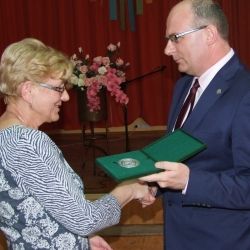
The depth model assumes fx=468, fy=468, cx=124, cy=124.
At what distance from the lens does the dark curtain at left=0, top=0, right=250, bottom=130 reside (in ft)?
23.3

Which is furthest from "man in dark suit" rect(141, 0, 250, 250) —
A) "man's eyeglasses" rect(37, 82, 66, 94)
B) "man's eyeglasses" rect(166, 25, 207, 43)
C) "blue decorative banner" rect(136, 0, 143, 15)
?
"blue decorative banner" rect(136, 0, 143, 15)

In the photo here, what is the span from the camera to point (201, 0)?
1953mm

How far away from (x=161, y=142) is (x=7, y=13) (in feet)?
20.5

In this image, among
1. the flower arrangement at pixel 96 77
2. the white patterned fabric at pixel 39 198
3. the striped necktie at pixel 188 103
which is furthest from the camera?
the flower arrangement at pixel 96 77

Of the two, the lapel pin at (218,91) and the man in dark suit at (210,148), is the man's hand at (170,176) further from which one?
the lapel pin at (218,91)

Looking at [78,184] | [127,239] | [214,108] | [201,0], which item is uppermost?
[201,0]

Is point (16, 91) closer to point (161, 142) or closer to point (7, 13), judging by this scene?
point (161, 142)

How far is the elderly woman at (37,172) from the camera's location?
58.4 inches

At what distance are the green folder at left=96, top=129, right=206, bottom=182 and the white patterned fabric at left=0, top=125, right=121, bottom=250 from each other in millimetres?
143

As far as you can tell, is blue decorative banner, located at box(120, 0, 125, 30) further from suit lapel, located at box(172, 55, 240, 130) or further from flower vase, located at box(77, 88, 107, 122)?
A: suit lapel, located at box(172, 55, 240, 130)

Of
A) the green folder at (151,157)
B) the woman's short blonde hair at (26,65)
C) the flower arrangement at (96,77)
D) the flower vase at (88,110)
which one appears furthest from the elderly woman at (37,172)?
the flower vase at (88,110)

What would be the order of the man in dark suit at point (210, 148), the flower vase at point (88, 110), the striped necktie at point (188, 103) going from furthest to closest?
the flower vase at point (88, 110), the striped necktie at point (188, 103), the man in dark suit at point (210, 148)

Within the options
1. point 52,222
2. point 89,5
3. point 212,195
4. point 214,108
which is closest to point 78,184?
point 52,222

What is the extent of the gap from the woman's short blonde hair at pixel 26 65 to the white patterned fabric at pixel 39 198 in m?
0.18
